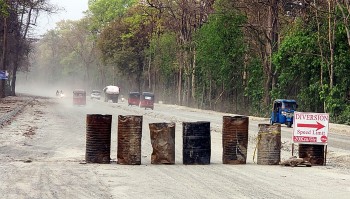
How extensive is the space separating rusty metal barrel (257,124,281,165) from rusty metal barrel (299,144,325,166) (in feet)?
3.06

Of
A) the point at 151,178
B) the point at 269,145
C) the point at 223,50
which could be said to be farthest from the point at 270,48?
the point at 151,178

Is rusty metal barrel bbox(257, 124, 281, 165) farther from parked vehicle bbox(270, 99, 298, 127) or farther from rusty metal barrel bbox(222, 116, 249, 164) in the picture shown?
parked vehicle bbox(270, 99, 298, 127)

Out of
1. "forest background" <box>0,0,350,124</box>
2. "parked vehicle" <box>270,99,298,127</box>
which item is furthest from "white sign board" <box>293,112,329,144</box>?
"forest background" <box>0,0,350,124</box>

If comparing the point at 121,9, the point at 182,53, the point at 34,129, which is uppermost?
the point at 121,9

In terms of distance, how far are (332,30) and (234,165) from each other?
34.2 m

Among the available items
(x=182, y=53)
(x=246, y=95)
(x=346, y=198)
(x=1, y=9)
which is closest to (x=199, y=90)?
(x=182, y=53)

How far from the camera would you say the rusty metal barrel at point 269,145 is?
1809 cm

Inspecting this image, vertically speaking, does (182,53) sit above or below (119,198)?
above

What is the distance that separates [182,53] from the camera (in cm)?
8625

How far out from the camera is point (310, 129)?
61.2ft

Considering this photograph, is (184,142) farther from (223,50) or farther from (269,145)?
(223,50)

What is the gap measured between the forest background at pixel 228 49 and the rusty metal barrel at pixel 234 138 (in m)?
29.7

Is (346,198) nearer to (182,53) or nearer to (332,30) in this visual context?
(332,30)

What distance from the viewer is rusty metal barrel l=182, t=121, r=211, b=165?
57.8 feet
